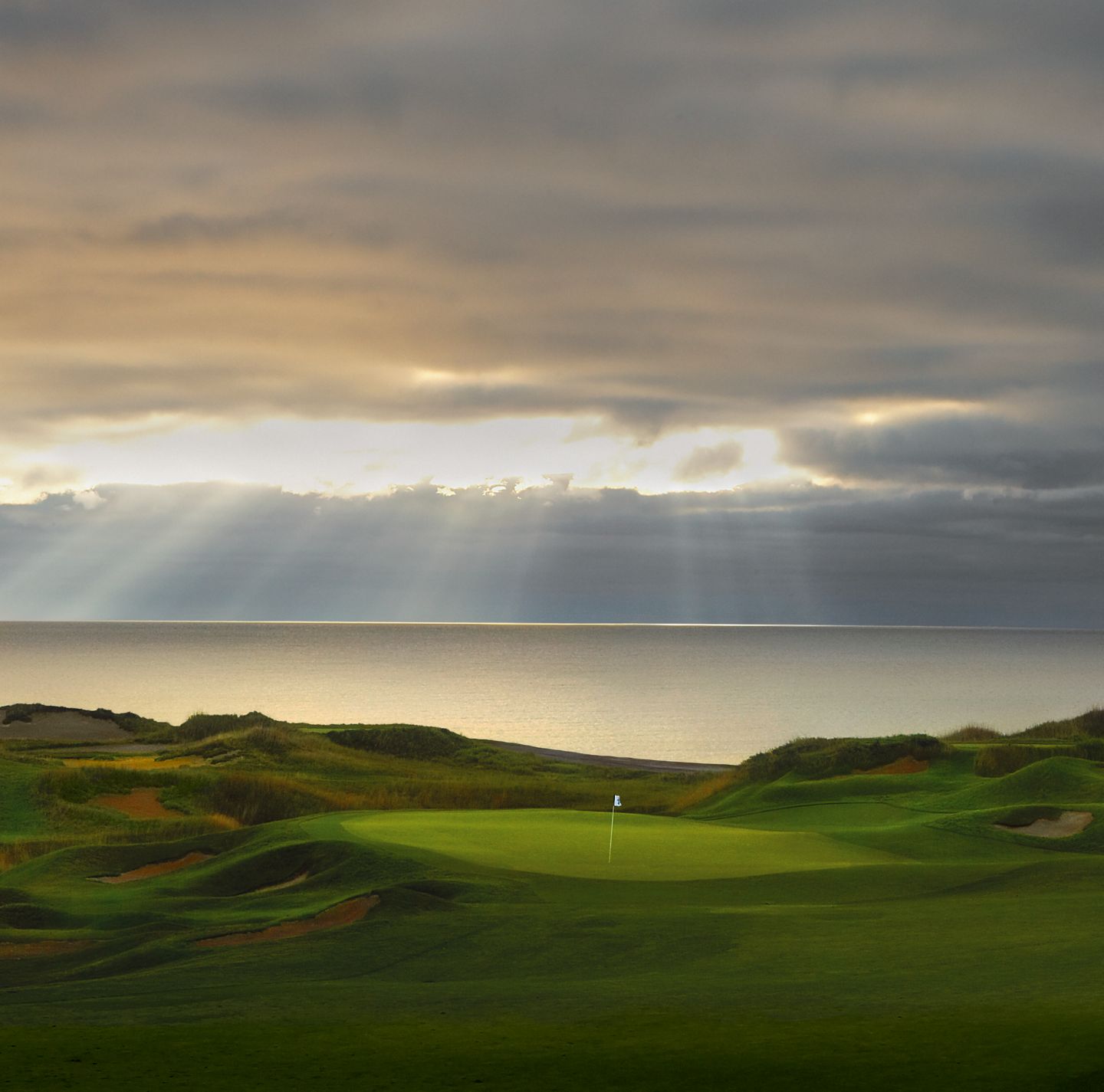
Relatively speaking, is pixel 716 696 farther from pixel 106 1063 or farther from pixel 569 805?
pixel 106 1063

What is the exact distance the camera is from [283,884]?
18219 millimetres

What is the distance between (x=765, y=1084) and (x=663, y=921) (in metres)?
6.11

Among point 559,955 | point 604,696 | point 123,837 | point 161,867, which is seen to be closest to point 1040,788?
point 161,867

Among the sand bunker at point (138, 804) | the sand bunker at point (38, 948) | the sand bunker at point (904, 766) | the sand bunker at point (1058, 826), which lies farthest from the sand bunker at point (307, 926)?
the sand bunker at point (904, 766)

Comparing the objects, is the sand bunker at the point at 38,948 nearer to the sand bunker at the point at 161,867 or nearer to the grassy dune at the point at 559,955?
the grassy dune at the point at 559,955

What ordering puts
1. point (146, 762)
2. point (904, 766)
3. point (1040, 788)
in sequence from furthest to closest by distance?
point (146, 762)
point (904, 766)
point (1040, 788)

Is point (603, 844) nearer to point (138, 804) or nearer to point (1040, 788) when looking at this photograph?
point (1040, 788)

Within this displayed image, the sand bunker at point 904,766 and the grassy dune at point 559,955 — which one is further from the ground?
the sand bunker at point 904,766

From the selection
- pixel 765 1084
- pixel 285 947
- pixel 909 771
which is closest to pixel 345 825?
pixel 285 947

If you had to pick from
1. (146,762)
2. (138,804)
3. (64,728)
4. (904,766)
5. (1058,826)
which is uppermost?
(64,728)

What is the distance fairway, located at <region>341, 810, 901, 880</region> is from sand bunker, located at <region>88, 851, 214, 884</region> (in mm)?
2482

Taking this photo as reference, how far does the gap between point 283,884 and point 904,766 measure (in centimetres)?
2524

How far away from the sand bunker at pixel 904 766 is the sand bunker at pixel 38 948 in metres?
27.6

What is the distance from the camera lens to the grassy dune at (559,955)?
853cm
